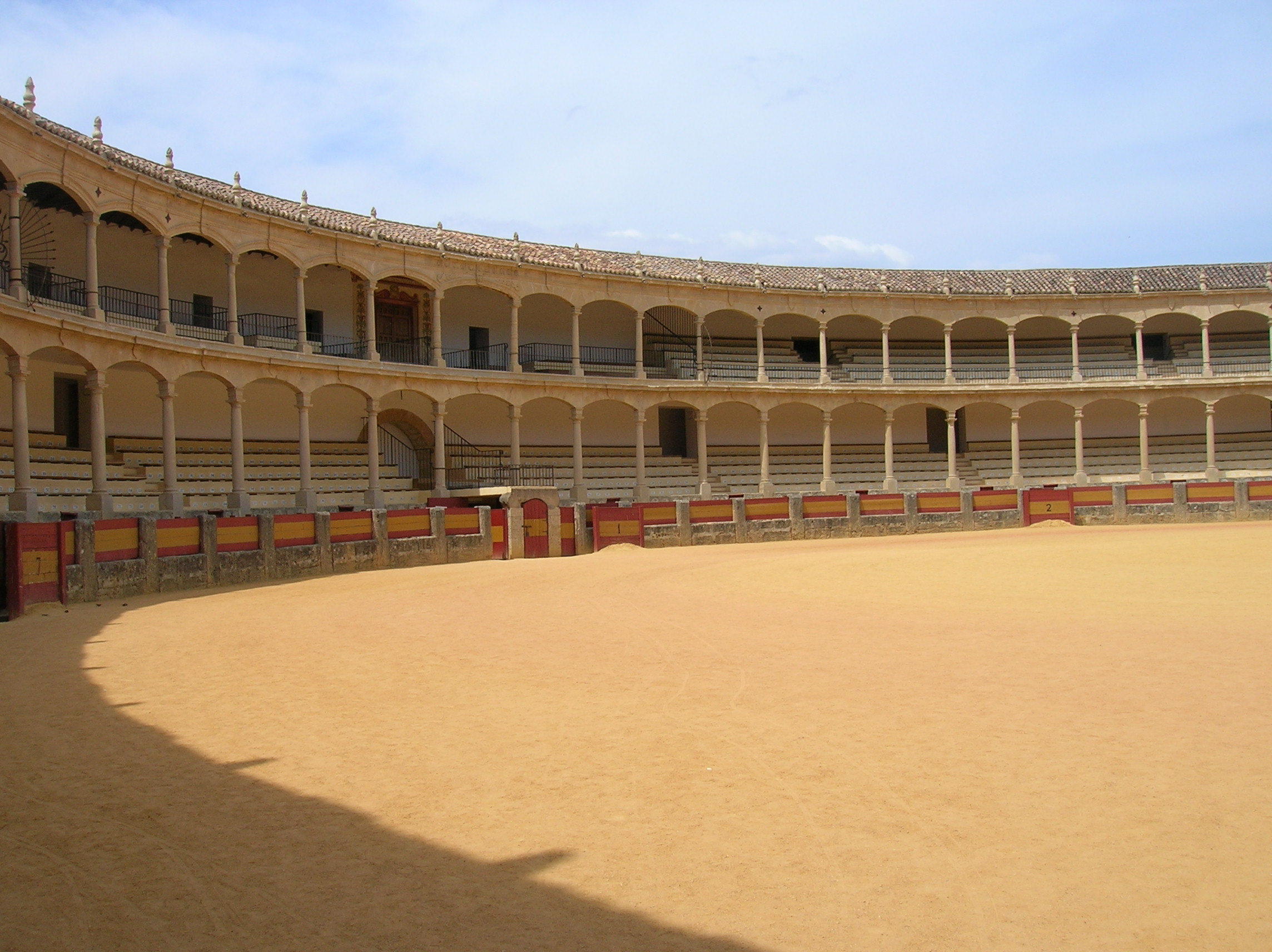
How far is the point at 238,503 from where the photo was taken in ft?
75.3

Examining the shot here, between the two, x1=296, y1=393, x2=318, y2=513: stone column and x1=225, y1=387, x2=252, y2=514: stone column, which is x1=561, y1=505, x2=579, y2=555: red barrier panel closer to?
x1=296, y1=393, x2=318, y2=513: stone column

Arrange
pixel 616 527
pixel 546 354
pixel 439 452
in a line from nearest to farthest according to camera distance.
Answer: pixel 616 527 < pixel 439 452 < pixel 546 354

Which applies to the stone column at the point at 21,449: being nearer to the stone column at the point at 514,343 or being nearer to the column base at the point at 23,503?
the column base at the point at 23,503

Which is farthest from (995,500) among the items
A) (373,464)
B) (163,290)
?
(163,290)

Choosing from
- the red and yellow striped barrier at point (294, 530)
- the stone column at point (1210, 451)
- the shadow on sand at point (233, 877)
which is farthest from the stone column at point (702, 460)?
the shadow on sand at point (233, 877)

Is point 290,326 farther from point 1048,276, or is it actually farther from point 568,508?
point 1048,276

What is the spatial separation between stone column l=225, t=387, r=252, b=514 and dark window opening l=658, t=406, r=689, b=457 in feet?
52.9

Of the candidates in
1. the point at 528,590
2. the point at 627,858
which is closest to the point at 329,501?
the point at 528,590

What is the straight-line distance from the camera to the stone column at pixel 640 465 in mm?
31562

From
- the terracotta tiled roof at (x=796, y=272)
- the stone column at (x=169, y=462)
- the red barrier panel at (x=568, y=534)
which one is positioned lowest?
the red barrier panel at (x=568, y=534)

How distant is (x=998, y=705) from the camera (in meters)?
7.30

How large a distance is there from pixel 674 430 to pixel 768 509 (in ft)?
36.9

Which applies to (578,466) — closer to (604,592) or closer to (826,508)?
(826,508)

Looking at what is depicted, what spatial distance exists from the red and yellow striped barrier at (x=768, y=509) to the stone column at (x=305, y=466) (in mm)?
11436
